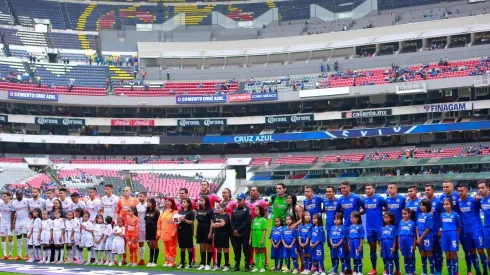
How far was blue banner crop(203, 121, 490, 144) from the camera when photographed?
2308 inches

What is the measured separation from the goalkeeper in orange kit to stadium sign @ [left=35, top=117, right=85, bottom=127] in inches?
1847

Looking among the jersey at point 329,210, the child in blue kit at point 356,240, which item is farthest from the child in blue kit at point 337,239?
the jersey at point 329,210

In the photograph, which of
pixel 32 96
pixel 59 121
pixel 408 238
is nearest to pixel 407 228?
pixel 408 238

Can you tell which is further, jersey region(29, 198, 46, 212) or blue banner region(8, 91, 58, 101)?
blue banner region(8, 91, 58, 101)

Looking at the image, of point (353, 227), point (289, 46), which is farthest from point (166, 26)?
point (353, 227)

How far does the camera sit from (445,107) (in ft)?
197

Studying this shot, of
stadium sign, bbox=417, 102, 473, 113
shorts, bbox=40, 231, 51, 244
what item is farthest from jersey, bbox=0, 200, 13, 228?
stadium sign, bbox=417, 102, 473, 113

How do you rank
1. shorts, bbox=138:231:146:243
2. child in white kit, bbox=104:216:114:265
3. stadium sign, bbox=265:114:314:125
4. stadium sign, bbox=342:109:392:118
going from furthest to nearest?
stadium sign, bbox=265:114:314:125 < stadium sign, bbox=342:109:392:118 < shorts, bbox=138:231:146:243 < child in white kit, bbox=104:216:114:265

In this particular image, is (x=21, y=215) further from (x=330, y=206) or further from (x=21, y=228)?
(x=330, y=206)

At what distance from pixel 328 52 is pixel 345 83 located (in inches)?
284

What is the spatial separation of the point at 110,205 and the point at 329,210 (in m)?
6.91

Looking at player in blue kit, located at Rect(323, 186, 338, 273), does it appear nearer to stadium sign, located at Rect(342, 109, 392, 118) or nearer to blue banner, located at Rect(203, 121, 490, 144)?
blue banner, located at Rect(203, 121, 490, 144)

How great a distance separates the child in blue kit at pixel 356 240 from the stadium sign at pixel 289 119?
47477 mm

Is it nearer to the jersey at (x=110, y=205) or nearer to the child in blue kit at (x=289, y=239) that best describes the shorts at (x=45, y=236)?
the jersey at (x=110, y=205)
